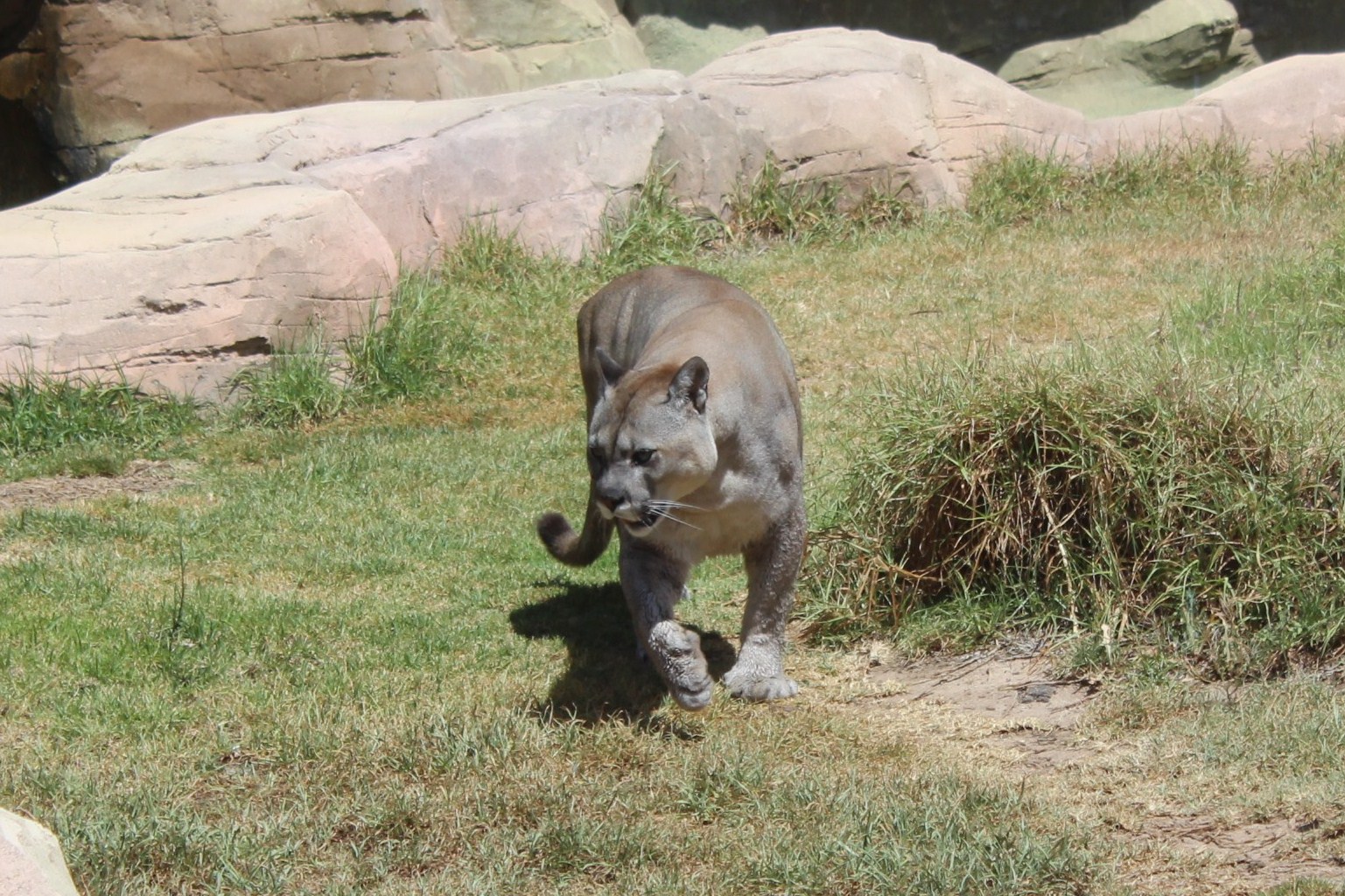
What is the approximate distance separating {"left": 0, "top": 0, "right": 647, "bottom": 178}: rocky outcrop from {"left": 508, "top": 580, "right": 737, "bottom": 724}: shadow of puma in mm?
10145

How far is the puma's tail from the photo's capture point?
22.7ft

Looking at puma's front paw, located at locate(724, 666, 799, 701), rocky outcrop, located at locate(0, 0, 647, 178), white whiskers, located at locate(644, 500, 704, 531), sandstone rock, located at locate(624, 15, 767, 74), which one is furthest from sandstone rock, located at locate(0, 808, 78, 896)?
sandstone rock, located at locate(624, 15, 767, 74)

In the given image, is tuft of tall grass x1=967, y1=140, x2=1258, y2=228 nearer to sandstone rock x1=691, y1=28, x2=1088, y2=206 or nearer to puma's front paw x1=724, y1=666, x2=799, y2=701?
sandstone rock x1=691, y1=28, x2=1088, y2=206

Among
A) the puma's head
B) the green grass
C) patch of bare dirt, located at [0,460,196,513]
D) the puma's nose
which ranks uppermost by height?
the puma's head

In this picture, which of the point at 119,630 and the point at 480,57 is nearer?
the point at 119,630

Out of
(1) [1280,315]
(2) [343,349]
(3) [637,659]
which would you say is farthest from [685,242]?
(3) [637,659]

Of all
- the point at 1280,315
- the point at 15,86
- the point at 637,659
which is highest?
the point at 15,86

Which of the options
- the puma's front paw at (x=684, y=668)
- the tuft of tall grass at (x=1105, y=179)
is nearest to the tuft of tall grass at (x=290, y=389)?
the puma's front paw at (x=684, y=668)

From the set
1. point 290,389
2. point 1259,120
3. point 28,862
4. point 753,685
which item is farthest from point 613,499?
point 1259,120

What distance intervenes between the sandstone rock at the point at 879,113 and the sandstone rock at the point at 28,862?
11.3 m

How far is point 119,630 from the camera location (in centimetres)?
652

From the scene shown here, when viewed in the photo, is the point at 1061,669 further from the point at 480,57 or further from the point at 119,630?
the point at 480,57

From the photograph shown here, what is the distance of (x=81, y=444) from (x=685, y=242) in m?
5.48

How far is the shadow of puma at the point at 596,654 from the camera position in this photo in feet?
19.4
